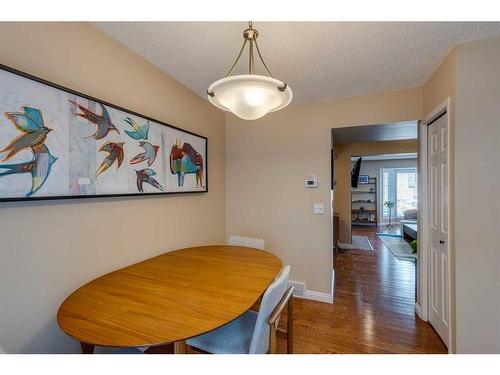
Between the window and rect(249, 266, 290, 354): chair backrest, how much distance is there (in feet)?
26.0

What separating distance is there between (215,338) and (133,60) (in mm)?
1966

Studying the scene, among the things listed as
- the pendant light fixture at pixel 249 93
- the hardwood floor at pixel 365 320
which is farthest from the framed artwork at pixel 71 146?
the hardwood floor at pixel 365 320

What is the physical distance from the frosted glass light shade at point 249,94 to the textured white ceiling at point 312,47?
1.79ft

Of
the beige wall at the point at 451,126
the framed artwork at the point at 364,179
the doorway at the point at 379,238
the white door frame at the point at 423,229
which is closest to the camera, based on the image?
the beige wall at the point at 451,126

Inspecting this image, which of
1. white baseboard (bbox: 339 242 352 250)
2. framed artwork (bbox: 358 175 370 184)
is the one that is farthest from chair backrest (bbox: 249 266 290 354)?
framed artwork (bbox: 358 175 370 184)

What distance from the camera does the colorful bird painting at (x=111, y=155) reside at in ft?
4.50

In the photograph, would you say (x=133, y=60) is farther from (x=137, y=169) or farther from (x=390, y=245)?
(x=390, y=245)

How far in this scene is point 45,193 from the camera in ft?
3.58

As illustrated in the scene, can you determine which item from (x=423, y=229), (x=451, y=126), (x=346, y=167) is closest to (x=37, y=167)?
(x=451, y=126)

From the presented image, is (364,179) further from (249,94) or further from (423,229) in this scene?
(249,94)

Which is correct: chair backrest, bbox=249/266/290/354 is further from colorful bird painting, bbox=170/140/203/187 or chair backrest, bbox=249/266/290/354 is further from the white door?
the white door

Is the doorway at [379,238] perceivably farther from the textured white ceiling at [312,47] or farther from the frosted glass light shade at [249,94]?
the frosted glass light shade at [249,94]

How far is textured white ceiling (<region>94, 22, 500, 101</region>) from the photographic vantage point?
1.37m
